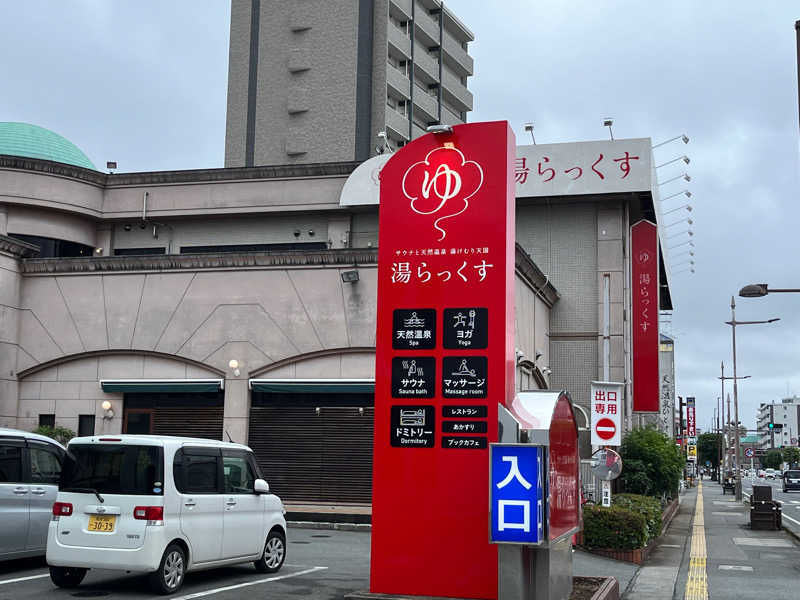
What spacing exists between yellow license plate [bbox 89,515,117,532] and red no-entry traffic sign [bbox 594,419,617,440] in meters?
10.1

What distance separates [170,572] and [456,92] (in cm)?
6262

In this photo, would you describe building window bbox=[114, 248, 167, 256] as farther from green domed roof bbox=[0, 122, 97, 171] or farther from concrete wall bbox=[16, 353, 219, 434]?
concrete wall bbox=[16, 353, 219, 434]

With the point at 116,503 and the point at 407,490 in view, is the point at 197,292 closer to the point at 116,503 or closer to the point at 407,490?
the point at 116,503

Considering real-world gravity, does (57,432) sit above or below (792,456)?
above

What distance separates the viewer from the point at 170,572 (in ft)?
37.4

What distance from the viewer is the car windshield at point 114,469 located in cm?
1139

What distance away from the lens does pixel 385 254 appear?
35.6 feet

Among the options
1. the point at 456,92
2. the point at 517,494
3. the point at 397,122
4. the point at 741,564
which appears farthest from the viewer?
the point at 456,92

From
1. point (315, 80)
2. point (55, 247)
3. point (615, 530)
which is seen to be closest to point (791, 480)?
point (315, 80)

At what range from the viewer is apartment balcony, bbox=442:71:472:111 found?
226 ft

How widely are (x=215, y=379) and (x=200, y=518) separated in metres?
11.1

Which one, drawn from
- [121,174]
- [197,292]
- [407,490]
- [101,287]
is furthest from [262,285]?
[407,490]

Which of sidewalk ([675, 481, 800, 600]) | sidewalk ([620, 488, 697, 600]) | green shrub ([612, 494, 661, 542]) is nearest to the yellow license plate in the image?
sidewalk ([620, 488, 697, 600])

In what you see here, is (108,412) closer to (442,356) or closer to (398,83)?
(442,356)
